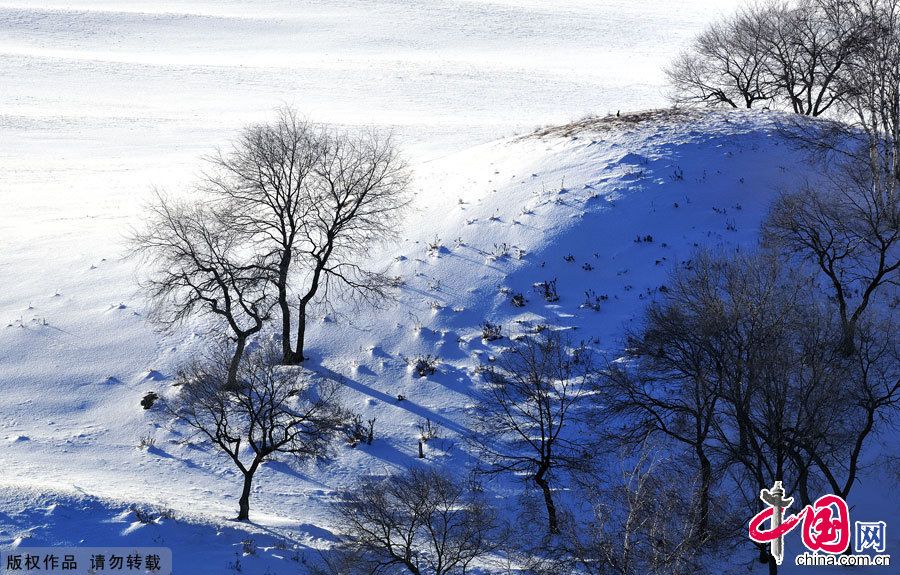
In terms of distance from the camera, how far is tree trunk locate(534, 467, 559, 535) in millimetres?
21150

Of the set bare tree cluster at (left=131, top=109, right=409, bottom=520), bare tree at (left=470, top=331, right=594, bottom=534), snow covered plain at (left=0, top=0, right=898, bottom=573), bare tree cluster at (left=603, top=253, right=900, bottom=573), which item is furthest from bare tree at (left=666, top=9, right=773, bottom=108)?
bare tree at (left=470, top=331, right=594, bottom=534)

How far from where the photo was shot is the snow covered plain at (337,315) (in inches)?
894

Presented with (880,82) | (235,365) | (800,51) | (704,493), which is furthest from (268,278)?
(800,51)

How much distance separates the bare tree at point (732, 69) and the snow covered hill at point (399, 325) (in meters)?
4.31

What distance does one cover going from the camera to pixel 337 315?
30500 millimetres

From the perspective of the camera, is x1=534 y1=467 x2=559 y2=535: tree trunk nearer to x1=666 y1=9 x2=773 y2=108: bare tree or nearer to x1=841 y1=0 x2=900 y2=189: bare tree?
x1=841 y1=0 x2=900 y2=189: bare tree

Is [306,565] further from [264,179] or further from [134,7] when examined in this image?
[134,7]

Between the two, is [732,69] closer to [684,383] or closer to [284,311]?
[684,383]

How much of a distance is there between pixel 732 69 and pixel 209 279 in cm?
2821

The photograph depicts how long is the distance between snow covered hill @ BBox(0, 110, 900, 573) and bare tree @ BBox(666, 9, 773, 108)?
4.31 m

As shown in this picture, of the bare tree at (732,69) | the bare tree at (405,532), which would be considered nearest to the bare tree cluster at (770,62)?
the bare tree at (732,69)

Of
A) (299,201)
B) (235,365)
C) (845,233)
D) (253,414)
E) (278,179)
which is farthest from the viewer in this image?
(299,201)

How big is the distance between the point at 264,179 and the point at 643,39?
2671 inches

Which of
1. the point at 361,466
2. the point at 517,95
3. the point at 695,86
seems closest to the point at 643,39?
the point at 517,95
